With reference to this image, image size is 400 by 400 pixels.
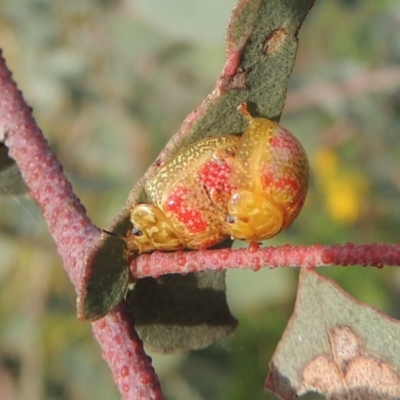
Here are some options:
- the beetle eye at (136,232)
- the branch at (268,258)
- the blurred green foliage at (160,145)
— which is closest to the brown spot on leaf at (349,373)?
the branch at (268,258)

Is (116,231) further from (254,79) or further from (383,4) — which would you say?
(383,4)

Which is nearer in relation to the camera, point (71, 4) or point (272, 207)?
point (272, 207)

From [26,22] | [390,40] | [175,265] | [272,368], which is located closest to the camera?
[175,265]

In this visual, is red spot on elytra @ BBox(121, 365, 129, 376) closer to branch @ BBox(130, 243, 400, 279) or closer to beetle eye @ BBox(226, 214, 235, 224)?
branch @ BBox(130, 243, 400, 279)

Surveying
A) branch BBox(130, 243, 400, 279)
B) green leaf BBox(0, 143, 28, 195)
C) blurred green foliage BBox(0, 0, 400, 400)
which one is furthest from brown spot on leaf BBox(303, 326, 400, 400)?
blurred green foliage BBox(0, 0, 400, 400)

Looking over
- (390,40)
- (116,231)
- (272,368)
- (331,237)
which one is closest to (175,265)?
(116,231)

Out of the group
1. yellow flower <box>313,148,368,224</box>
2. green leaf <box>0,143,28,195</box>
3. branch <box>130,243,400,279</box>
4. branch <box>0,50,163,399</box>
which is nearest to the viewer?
branch <box>130,243,400,279</box>
